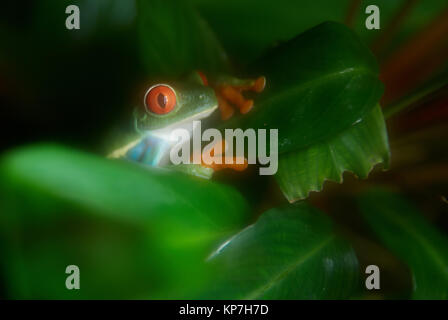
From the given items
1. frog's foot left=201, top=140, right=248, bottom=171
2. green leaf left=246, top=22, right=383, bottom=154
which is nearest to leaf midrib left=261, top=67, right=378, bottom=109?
green leaf left=246, top=22, right=383, bottom=154

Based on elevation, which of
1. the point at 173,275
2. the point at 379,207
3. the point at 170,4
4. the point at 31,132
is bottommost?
the point at 173,275

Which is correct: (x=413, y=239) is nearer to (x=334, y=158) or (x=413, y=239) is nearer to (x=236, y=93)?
(x=334, y=158)

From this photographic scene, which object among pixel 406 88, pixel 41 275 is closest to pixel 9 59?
pixel 41 275

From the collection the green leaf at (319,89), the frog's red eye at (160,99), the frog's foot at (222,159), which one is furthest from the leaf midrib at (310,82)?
the frog's red eye at (160,99)

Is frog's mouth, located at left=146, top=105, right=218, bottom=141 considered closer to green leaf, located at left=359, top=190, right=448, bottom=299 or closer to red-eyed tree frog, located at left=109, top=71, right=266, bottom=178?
red-eyed tree frog, located at left=109, top=71, right=266, bottom=178

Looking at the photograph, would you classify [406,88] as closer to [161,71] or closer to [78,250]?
[161,71]

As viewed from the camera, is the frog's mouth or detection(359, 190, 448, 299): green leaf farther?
the frog's mouth

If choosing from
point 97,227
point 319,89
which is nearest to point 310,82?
point 319,89
